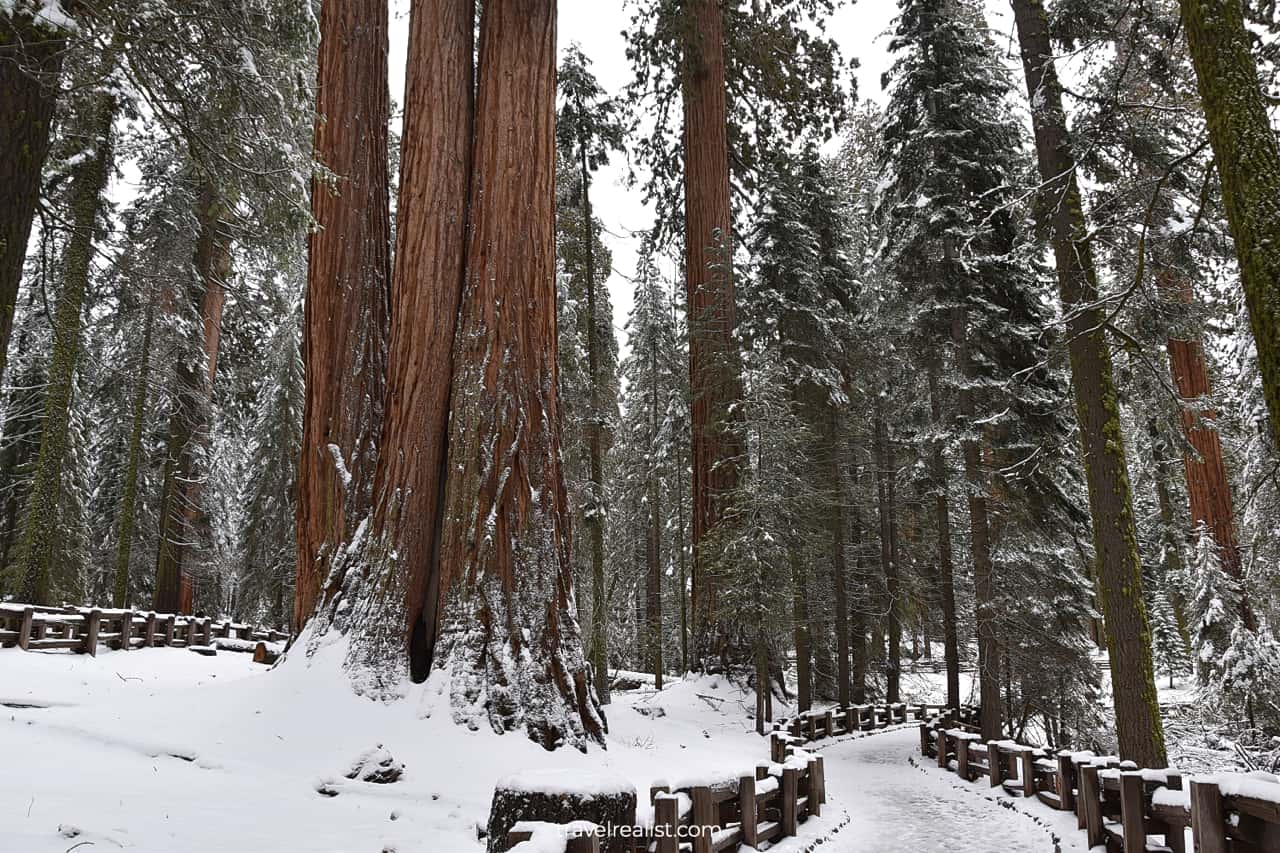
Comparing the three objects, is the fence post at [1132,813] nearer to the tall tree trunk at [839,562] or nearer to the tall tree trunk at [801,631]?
the tall tree trunk at [801,631]

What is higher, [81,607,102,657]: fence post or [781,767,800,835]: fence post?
[81,607,102,657]: fence post

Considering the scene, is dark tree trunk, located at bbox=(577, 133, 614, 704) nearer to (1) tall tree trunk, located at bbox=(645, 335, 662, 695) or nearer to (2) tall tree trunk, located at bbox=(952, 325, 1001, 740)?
(2) tall tree trunk, located at bbox=(952, 325, 1001, 740)

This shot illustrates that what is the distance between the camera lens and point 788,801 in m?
7.86

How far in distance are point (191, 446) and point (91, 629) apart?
8380mm

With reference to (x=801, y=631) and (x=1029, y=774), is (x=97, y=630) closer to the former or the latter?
(x=801, y=631)

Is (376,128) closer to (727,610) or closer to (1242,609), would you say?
(727,610)

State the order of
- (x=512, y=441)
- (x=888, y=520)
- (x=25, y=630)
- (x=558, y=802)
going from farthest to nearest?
1. (x=888, y=520)
2. (x=25, y=630)
3. (x=512, y=441)
4. (x=558, y=802)

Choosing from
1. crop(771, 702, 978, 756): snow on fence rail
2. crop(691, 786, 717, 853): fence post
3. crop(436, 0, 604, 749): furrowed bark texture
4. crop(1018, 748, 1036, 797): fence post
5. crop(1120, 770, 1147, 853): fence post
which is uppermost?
crop(436, 0, 604, 749): furrowed bark texture

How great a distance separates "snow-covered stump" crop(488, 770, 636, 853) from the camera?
3383 millimetres

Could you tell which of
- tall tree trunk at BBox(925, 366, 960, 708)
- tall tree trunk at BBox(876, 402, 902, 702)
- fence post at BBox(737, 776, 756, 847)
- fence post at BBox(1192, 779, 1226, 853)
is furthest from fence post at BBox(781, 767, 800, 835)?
tall tree trunk at BBox(876, 402, 902, 702)

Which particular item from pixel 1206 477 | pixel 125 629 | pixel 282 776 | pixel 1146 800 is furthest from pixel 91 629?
pixel 1206 477

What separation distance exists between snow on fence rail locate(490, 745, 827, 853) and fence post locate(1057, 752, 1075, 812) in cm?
285

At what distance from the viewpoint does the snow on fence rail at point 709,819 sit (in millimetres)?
3020

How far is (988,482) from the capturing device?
57.3ft
